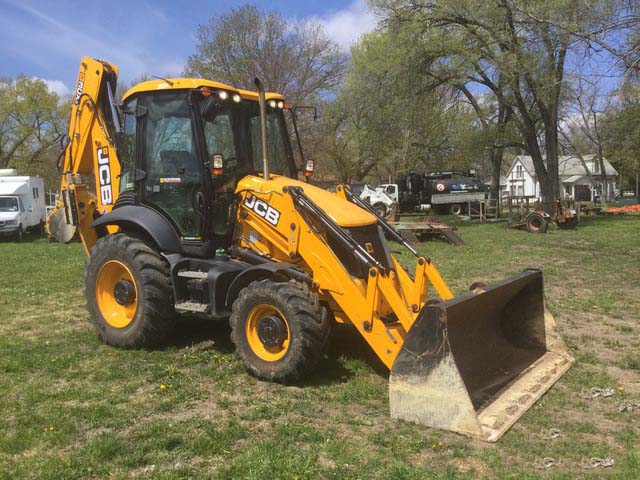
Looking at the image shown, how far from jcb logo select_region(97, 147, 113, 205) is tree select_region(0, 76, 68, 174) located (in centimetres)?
3798

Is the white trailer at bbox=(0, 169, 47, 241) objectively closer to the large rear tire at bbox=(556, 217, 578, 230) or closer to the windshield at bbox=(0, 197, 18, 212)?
the windshield at bbox=(0, 197, 18, 212)

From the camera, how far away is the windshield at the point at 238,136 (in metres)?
6.06

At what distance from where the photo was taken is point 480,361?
484cm

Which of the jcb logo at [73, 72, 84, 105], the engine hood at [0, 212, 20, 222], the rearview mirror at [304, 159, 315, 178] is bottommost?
the rearview mirror at [304, 159, 315, 178]

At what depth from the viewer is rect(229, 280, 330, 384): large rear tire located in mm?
4828

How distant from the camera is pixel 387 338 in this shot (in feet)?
15.5

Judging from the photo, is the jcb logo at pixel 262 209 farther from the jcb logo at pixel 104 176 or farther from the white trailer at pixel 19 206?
the white trailer at pixel 19 206

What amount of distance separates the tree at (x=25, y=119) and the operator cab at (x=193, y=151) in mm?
39261

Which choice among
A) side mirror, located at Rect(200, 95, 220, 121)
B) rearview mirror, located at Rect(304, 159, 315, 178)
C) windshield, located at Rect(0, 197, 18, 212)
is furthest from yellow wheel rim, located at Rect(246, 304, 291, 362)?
windshield, located at Rect(0, 197, 18, 212)

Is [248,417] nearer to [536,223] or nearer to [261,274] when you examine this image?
[261,274]

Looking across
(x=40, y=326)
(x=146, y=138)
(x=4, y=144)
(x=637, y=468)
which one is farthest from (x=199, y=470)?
(x=4, y=144)

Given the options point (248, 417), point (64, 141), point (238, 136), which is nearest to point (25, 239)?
point (64, 141)

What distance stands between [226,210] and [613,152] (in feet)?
196

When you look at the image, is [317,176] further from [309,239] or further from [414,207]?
[309,239]
